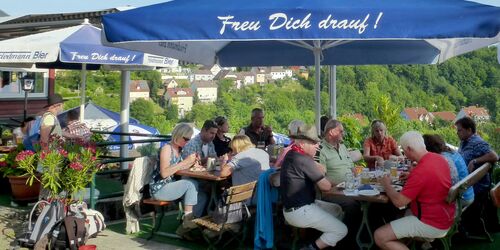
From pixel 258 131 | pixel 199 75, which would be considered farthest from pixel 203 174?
pixel 199 75

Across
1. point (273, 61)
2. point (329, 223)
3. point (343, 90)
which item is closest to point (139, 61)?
point (273, 61)

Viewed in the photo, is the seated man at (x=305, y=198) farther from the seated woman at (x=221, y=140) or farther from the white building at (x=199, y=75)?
the white building at (x=199, y=75)

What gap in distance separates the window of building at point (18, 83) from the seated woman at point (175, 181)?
12348 mm

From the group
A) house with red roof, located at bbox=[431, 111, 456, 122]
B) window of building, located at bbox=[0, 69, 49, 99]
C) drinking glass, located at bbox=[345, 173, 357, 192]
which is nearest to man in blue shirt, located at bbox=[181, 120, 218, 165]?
drinking glass, located at bbox=[345, 173, 357, 192]

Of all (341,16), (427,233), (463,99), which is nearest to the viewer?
(341,16)

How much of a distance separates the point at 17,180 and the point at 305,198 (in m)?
4.26

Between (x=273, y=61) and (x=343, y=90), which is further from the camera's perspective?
(x=343, y=90)

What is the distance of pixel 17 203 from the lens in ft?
24.5

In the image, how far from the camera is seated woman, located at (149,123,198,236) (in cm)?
583

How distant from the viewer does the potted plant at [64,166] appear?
17.9 feet

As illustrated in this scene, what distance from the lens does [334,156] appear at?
217 inches

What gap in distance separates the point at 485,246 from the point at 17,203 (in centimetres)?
547

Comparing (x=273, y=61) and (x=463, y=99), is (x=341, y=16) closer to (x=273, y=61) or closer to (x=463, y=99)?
(x=273, y=61)

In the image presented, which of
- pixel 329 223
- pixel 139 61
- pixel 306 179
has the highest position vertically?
pixel 139 61
